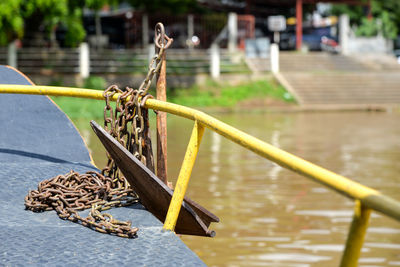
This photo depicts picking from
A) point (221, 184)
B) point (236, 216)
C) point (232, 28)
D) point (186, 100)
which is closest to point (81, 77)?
point (186, 100)

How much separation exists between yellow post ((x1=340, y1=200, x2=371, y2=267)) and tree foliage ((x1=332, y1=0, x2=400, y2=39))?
3822 centimetres

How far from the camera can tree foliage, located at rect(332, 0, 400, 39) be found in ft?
129

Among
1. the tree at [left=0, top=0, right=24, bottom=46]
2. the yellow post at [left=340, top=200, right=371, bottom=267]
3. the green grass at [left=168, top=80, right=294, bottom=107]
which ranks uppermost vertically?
the tree at [left=0, top=0, right=24, bottom=46]

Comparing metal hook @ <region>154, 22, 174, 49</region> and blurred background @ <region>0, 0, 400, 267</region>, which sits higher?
metal hook @ <region>154, 22, 174, 49</region>

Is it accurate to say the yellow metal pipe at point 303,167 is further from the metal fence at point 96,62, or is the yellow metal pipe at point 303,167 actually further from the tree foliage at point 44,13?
the metal fence at point 96,62

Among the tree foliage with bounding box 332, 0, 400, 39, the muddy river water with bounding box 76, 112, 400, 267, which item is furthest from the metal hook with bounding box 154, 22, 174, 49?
the tree foliage with bounding box 332, 0, 400, 39

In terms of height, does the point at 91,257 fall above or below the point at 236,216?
above

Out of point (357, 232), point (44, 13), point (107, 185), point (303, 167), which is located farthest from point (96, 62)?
point (357, 232)

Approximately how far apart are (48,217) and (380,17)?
141 ft

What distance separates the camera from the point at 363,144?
1480cm

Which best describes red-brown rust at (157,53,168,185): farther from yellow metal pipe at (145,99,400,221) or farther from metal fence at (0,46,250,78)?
metal fence at (0,46,250,78)

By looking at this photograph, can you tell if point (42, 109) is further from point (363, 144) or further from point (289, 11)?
point (289, 11)

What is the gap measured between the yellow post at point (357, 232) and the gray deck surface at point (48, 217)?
98 centimetres

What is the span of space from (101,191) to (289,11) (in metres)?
36.9
